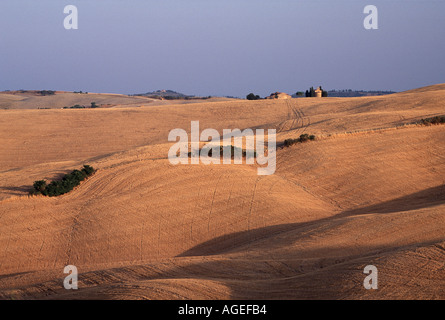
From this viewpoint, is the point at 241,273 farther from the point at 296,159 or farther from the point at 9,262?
the point at 296,159

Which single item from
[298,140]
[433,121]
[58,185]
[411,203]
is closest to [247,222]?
[411,203]

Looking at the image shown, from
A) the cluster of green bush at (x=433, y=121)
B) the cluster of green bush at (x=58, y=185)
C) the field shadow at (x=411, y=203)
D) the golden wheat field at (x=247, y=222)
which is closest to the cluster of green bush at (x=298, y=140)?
the golden wheat field at (x=247, y=222)

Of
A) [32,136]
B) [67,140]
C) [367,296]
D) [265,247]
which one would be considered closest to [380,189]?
[265,247]

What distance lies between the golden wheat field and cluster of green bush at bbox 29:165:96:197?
0.48 m

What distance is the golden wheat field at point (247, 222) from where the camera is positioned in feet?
32.5

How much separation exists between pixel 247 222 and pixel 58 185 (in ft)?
31.3

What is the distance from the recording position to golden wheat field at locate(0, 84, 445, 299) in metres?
9.91

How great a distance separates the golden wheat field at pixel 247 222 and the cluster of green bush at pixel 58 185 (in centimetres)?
48

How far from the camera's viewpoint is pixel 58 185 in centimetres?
2242

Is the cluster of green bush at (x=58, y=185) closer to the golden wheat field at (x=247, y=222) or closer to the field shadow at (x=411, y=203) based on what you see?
the golden wheat field at (x=247, y=222)

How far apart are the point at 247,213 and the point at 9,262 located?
9.02 meters

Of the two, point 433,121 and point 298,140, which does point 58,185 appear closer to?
point 298,140

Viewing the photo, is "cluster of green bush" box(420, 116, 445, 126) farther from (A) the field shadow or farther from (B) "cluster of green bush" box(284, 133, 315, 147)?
(A) the field shadow

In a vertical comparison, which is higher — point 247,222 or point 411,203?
point 411,203
